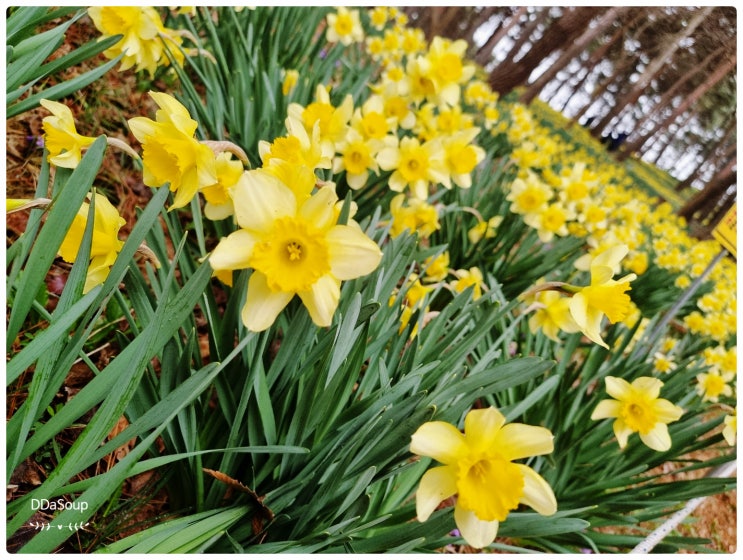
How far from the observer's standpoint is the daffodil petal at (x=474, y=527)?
69 centimetres

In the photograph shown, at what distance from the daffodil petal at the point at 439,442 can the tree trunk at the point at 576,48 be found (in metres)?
4.48

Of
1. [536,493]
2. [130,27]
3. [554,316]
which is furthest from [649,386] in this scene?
[130,27]

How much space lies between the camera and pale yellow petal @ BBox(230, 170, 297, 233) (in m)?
0.61

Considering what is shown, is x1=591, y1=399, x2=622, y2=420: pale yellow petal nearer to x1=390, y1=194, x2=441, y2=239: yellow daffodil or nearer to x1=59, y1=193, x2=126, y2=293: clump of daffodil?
x1=390, y1=194, x2=441, y2=239: yellow daffodil

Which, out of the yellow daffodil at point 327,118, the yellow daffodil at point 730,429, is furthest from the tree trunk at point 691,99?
the yellow daffodil at point 327,118

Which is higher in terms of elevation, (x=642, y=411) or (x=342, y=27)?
(x=342, y=27)

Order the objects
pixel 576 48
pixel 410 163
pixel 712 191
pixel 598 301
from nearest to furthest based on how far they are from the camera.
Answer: pixel 598 301, pixel 410 163, pixel 576 48, pixel 712 191

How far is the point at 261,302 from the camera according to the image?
25.3 inches

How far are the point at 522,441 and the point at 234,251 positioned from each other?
0.52 metres

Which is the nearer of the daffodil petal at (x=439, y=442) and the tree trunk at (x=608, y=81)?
the daffodil petal at (x=439, y=442)

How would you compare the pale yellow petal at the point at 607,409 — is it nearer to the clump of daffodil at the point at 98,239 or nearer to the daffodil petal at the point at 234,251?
the daffodil petal at the point at 234,251

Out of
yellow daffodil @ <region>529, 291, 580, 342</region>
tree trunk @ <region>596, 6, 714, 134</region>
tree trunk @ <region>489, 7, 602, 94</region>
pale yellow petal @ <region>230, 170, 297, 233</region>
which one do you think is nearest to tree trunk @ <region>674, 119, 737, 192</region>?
tree trunk @ <region>596, 6, 714, 134</region>

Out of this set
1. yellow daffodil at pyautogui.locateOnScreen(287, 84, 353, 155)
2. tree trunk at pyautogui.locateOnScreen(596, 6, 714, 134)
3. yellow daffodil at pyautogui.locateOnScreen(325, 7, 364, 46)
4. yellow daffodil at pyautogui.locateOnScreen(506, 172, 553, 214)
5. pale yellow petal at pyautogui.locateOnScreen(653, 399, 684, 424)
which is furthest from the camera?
yellow daffodil at pyautogui.locateOnScreen(325, 7, 364, 46)

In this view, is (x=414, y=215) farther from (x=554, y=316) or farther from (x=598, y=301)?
(x=598, y=301)
